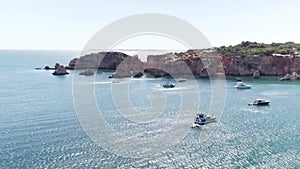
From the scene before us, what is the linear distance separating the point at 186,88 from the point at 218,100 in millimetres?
17819

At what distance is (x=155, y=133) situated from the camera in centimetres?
4531

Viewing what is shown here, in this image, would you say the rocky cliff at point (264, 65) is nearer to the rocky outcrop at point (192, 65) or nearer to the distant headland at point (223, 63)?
the distant headland at point (223, 63)

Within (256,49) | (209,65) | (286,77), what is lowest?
(286,77)

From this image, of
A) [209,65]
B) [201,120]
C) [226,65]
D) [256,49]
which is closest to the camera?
[201,120]

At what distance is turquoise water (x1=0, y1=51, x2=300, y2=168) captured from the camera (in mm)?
34906

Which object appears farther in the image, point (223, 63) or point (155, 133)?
point (223, 63)

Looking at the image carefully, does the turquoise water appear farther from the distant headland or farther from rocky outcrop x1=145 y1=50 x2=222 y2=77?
rocky outcrop x1=145 y1=50 x2=222 y2=77

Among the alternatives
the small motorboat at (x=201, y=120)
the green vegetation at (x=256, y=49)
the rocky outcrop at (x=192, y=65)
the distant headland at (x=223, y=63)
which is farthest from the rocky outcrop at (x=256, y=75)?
the small motorboat at (x=201, y=120)

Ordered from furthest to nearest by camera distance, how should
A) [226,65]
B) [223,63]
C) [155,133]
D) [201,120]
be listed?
[223,63] → [226,65] → [201,120] → [155,133]

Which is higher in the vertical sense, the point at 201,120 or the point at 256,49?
the point at 256,49

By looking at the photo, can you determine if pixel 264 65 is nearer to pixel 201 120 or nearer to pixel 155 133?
pixel 201 120

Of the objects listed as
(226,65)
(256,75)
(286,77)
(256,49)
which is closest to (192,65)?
(226,65)

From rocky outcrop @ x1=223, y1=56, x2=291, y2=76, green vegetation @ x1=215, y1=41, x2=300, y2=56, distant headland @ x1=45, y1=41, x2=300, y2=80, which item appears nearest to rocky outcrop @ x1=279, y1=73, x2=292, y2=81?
distant headland @ x1=45, y1=41, x2=300, y2=80

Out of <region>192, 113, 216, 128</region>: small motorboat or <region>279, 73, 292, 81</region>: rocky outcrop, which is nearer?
<region>192, 113, 216, 128</region>: small motorboat
